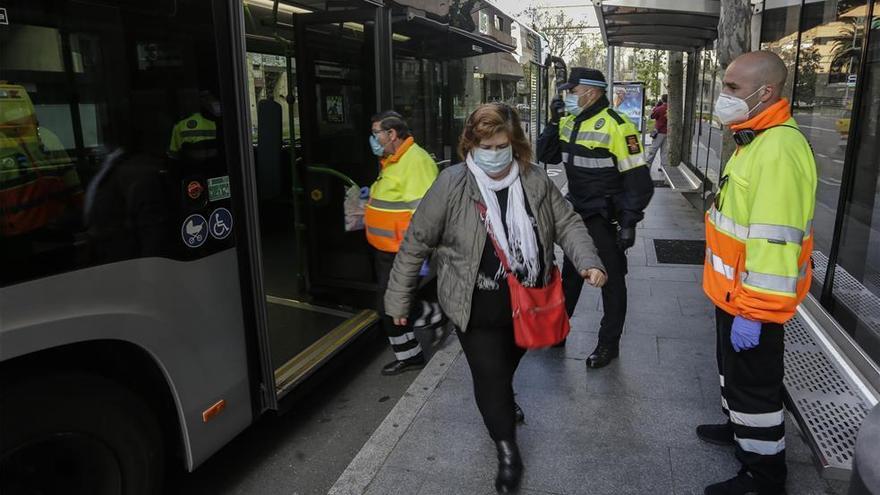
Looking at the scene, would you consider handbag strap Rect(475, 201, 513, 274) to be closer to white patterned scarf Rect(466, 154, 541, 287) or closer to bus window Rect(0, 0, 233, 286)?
white patterned scarf Rect(466, 154, 541, 287)

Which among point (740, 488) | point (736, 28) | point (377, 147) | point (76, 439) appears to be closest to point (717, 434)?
point (740, 488)

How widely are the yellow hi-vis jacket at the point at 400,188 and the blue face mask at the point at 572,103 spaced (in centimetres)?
96

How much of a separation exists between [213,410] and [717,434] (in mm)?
2404

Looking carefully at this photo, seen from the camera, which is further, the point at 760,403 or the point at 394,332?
the point at 394,332

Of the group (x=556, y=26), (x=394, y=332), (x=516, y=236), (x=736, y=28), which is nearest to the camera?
(x=516, y=236)

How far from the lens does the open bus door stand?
4358 millimetres

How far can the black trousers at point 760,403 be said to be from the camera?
8.47 ft

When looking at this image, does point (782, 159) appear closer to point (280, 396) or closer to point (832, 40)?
point (280, 396)

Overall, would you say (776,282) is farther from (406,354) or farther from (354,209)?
(354,209)

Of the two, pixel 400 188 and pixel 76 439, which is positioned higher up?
pixel 400 188

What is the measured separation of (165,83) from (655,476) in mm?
2678

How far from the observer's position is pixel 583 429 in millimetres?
3414

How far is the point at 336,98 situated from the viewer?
481cm

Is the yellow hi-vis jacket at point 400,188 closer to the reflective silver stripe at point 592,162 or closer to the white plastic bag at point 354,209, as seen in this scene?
the white plastic bag at point 354,209
